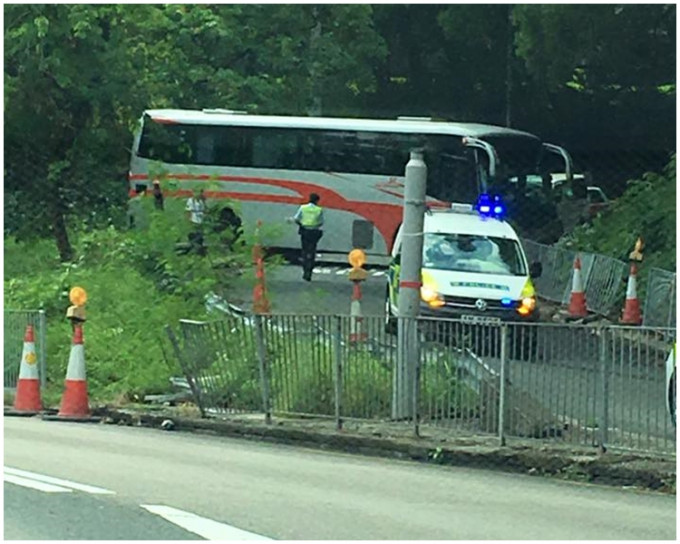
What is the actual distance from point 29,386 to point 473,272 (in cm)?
787

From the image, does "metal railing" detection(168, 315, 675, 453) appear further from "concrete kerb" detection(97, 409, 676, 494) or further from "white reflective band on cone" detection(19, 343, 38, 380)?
"white reflective band on cone" detection(19, 343, 38, 380)

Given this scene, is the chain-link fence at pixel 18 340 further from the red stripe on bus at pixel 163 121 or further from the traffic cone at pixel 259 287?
the red stripe on bus at pixel 163 121

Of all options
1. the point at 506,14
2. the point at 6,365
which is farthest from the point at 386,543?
the point at 506,14

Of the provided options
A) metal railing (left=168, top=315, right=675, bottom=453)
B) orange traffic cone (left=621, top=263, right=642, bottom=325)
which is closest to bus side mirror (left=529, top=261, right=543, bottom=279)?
orange traffic cone (left=621, top=263, right=642, bottom=325)

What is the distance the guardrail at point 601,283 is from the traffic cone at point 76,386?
8.33m

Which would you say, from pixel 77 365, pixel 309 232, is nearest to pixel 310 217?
A: pixel 309 232

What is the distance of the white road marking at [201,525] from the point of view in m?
8.35

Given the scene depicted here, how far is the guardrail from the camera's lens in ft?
74.2

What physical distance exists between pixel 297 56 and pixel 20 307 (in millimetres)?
15100

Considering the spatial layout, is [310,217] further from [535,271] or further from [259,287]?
[535,271]

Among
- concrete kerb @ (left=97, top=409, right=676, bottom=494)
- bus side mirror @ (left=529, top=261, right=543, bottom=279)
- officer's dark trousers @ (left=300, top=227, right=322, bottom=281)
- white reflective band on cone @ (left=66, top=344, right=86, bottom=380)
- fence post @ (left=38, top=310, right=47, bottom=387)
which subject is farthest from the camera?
officer's dark trousers @ (left=300, top=227, right=322, bottom=281)

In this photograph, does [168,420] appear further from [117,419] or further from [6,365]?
[6,365]

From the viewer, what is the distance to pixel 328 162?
3331cm

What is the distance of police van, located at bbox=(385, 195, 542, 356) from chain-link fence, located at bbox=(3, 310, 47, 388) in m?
4.90
